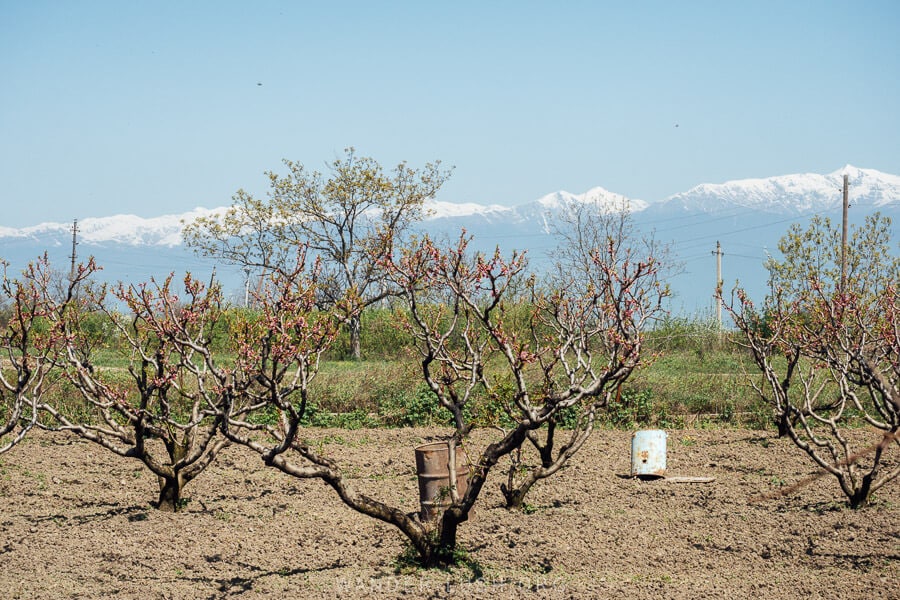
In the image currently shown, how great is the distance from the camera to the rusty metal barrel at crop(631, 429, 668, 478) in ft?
26.3

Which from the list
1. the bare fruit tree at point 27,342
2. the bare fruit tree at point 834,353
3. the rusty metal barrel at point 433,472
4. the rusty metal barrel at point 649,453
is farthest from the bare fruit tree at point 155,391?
the bare fruit tree at point 834,353

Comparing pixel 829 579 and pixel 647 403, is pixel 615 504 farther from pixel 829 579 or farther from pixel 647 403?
pixel 647 403

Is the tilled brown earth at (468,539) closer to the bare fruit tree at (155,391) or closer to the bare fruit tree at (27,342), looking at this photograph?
the bare fruit tree at (155,391)

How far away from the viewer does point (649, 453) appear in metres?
8.03

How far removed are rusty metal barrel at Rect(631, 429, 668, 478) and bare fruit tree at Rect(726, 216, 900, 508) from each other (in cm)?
103

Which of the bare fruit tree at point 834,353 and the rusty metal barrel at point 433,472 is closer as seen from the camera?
the rusty metal barrel at point 433,472

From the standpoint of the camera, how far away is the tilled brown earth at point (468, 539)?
5152 millimetres

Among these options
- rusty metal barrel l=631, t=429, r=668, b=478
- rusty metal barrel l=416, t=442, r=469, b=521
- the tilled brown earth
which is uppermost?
rusty metal barrel l=416, t=442, r=469, b=521

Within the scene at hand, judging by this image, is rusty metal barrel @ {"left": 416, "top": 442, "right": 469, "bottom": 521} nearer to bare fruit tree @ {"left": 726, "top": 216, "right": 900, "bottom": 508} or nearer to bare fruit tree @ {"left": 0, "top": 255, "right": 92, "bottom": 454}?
bare fruit tree @ {"left": 726, "top": 216, "right": 900, "bottom": 508}

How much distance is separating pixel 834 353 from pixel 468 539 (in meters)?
3.75

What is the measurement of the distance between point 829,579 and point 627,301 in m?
2.12

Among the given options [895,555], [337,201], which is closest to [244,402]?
[895,555]

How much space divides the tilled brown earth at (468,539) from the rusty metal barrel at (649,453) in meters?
0.20

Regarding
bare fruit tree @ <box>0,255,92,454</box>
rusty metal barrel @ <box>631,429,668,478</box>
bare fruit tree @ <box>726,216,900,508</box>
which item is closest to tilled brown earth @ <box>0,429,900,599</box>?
rusty metal barrel @ <box>631,429,668,478</box>
